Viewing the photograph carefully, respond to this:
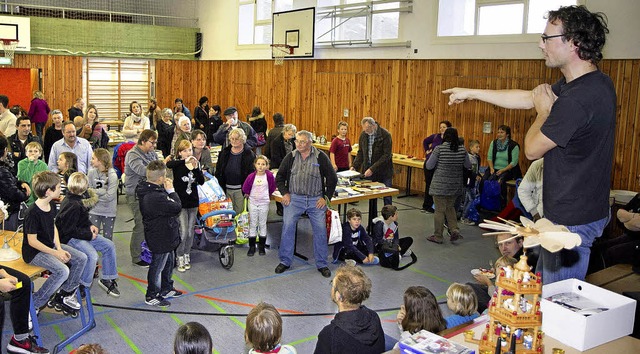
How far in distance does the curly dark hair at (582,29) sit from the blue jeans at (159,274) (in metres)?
4.80

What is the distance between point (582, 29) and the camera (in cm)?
228

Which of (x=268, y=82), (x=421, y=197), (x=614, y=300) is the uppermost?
(x=268, y=82)

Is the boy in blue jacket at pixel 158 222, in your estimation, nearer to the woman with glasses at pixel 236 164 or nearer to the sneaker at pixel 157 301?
the sneaker at pixel 157 301

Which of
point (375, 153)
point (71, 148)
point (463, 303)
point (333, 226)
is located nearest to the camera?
point (463, 303)

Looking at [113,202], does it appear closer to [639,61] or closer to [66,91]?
[639,61]

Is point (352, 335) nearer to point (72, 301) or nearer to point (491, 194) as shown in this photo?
point (72, 301)

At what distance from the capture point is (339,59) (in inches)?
600

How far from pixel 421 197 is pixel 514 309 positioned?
35.4ft

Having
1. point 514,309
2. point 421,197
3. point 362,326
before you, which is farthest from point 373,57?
point 514,309

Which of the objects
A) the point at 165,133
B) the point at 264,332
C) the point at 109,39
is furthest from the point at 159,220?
the point at 109,39

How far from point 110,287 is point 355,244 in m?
3.18

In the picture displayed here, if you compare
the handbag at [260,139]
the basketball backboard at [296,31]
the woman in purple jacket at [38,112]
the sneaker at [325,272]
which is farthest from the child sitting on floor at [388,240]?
the woman in purple jacket at [38,112]

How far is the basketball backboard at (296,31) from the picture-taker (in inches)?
621

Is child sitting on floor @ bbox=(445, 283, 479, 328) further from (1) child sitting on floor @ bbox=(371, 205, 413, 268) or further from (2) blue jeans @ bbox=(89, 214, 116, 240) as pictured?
(2) blue jeans @ bbox=(89, 214, 116, 240)
